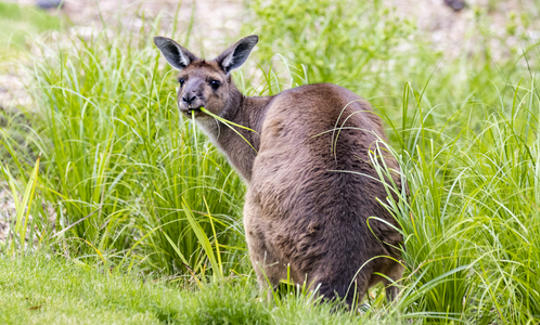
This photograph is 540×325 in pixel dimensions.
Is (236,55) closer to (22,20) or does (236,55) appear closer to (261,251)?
(261,251)

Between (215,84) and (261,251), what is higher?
(215,84)

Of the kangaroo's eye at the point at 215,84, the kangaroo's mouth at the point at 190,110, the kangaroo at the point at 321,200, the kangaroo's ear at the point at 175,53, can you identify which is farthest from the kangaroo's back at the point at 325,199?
the kangaroo's ear at the point at 175,53

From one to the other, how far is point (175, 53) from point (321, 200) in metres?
2.08

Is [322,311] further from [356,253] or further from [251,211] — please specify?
[251,211]

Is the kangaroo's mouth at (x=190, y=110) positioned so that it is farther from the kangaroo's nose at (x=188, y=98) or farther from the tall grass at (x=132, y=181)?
the tall grass at (x=132, y=181)

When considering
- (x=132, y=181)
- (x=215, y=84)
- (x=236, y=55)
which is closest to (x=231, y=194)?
(x=132, y=181)

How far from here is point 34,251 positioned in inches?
189

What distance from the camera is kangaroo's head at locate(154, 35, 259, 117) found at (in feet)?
16.0

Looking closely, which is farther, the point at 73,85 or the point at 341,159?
the point at 73,85

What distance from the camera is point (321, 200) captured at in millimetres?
3816

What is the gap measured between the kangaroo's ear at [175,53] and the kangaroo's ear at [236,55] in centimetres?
24

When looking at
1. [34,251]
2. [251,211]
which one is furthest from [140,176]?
[251,211]

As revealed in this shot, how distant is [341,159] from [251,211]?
2.40ft

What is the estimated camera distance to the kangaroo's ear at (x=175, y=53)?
16.6ft
